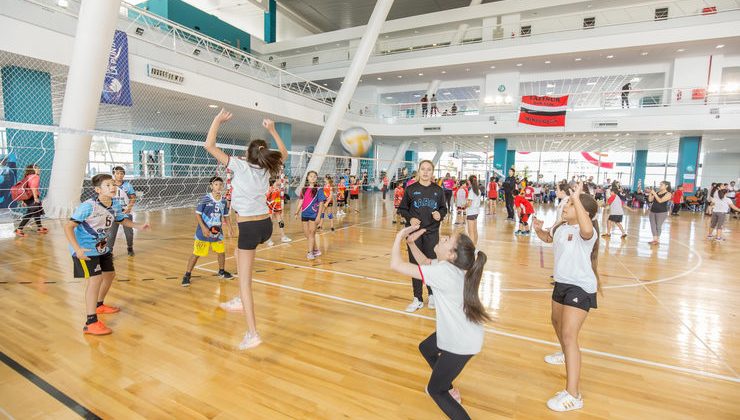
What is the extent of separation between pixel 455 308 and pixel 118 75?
10599 millimetres

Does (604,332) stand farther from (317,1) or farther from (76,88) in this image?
(317,1)

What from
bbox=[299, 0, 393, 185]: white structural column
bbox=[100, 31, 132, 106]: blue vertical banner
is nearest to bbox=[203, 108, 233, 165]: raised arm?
bbox=[100, 31, 132, 106]: blue vertical banner

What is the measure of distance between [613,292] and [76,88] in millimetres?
9573

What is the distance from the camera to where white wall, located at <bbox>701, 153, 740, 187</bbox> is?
2823cm

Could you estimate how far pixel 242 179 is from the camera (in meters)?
Result: 2.96

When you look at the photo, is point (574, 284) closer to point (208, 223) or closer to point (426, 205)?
point (426, 205)

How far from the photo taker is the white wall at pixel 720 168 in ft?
92.6

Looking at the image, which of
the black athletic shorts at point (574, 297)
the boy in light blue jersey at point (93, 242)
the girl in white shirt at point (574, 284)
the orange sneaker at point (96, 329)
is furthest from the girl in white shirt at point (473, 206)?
the orange sneaker at point (96, 329)

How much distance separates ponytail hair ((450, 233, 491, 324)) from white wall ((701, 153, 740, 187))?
37.8 m

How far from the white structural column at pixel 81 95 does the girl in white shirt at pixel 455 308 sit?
7.04 meters

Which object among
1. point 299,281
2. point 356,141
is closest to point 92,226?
point 299,281

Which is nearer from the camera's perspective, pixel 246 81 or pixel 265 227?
pixel 265 227

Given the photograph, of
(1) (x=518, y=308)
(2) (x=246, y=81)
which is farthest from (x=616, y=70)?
(1) (x=518, y=308)

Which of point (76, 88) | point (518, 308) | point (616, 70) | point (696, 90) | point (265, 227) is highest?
point (616, 70)
